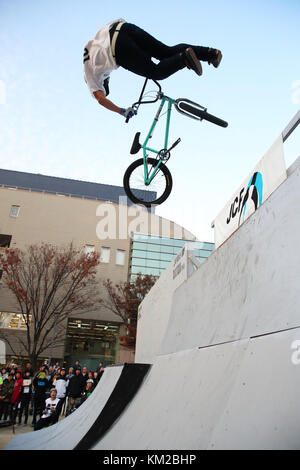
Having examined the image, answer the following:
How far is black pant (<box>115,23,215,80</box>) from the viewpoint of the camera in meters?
3.86

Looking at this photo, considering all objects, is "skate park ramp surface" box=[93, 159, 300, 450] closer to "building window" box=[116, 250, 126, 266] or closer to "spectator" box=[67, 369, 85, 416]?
"spectator" box=[67, 369, 85, 416]

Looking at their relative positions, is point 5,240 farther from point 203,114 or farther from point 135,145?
point 203,114

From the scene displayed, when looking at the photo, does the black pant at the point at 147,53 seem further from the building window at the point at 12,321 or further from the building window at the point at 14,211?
the building window at the point at 14,211

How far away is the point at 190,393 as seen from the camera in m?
2.73

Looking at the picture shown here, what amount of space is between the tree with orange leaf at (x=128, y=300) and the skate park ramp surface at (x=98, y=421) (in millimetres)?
18622

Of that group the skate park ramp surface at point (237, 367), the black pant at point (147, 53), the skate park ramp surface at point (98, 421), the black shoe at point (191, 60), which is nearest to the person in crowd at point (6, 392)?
the skate park ramp surface at point (98, 421)

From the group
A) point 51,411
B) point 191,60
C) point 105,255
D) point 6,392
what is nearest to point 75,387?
point 6,392

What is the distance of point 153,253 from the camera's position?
27781 mm

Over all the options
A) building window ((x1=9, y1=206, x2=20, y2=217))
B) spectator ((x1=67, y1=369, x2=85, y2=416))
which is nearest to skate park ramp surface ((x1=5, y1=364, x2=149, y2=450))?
spectator ((x1=67, y1=369, x2=85, y2=416))

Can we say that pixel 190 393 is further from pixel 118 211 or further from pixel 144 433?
pixel 118 211

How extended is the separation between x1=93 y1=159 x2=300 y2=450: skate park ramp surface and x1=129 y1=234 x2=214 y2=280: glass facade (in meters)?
22.3

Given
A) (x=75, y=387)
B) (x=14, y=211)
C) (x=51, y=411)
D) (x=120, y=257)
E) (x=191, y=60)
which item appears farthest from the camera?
(x=120, y=257)

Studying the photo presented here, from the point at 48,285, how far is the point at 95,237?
5.85 meters
